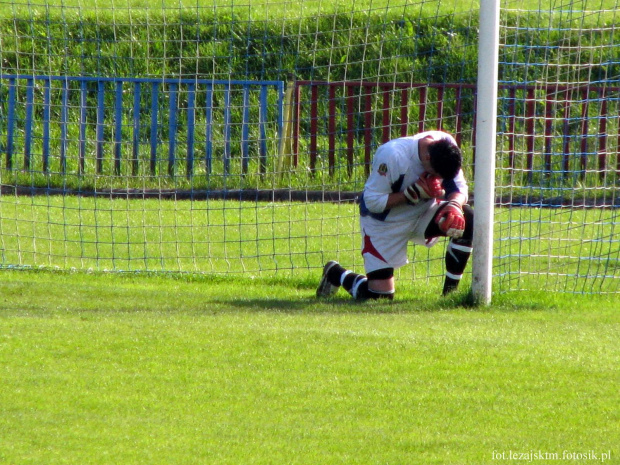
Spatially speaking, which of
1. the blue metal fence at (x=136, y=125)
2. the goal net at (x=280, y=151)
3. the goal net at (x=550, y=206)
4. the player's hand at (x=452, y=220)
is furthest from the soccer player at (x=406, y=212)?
the blue metal fence at (x=136, y=125)

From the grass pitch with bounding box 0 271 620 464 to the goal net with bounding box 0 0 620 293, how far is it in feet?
4.94

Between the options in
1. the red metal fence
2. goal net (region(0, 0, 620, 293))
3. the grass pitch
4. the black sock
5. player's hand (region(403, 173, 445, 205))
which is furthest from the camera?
the red metal fence

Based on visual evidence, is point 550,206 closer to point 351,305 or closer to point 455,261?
point 455,261

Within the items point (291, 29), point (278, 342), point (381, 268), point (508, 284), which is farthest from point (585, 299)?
point (291, 29)

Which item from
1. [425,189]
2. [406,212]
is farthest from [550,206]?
[425,189]

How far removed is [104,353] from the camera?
243 inches

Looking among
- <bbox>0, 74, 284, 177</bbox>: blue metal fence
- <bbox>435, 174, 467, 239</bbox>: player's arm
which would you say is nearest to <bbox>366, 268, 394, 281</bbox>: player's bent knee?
<bbox>435, 174, 467, 239</bbox>: player's arm

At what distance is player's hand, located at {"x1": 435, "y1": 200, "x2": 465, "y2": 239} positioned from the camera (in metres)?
7.70

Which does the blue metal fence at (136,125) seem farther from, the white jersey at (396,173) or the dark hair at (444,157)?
the dark hair at (444,157)

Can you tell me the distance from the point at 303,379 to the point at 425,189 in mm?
2575

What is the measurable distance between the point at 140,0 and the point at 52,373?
14867mm

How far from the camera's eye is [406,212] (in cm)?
809

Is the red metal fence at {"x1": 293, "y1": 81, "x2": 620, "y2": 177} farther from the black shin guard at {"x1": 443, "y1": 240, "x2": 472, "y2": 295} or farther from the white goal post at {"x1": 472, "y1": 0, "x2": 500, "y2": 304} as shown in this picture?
the white goal post at {"x1": 472, "y1": 0, "x2": 500, "y2": 304}

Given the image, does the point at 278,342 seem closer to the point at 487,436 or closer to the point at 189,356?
the point at 189,356
